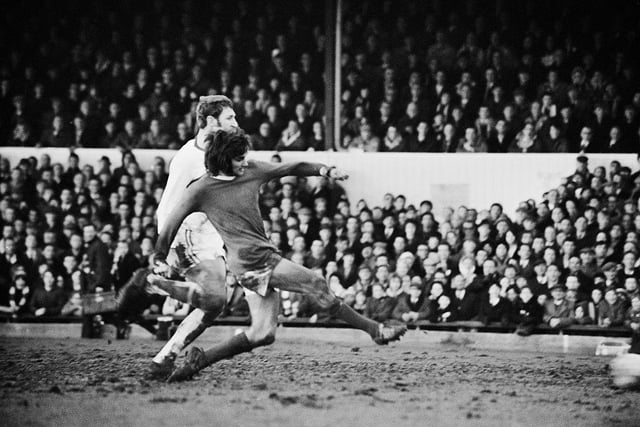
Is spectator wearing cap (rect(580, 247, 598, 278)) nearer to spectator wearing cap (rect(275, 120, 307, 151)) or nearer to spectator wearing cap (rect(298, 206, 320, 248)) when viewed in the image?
spectator wearing cap (rect(298, 206, 320, 248))

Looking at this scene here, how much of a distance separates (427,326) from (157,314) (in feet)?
9.74

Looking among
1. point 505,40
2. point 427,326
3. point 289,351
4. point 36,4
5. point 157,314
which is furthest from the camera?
point 36,4

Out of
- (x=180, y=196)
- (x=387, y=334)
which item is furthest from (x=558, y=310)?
(x=180, y=196)

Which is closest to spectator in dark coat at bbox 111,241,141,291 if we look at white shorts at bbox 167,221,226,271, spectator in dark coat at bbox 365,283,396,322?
spectator in dark coat at bbox 365,283,396,322

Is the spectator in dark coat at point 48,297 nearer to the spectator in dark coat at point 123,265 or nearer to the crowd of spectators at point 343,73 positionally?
the spectator in dark coat at point 123,265

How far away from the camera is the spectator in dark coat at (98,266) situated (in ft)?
36.7

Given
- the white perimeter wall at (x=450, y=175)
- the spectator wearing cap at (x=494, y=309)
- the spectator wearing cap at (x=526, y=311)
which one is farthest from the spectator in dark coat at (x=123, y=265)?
the spectator wearing cap at (x=526, y=311)

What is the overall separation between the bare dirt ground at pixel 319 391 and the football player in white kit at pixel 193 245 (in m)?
0.30

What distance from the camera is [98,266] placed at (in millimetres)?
11266

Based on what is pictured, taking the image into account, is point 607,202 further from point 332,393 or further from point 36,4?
point 36,4

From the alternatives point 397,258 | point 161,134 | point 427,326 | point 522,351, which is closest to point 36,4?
point 161,134

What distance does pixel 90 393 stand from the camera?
662cm

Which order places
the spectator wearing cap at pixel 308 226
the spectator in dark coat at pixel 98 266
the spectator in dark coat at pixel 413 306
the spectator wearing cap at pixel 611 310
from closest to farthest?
the spectator wearing cap at pixel 611 310 < the spectator in dark coat at pixel 413 306 < the spectator in dark coat at pixel 98 266 < the spectator wearing cap at pixel 308 226

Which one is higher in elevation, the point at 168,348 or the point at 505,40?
the point at 505,40
